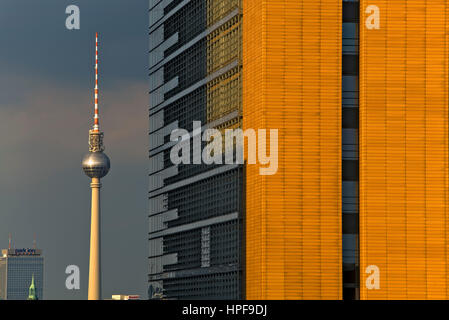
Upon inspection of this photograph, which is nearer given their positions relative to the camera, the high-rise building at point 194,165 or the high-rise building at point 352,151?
the high-rise building at point 352,151

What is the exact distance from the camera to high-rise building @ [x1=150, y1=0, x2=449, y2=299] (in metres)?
108

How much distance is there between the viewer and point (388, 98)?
10975cm

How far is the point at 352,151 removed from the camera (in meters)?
112

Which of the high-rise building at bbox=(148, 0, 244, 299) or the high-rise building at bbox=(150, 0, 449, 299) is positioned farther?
the high-rise building at bbox=(148, 0, 244, 299)

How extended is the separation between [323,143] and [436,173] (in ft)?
32.5

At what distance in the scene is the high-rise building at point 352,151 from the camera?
10844cm
